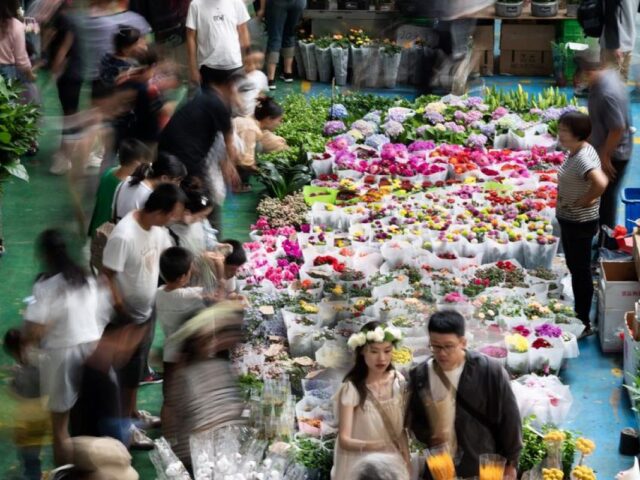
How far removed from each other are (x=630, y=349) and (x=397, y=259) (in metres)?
1.96

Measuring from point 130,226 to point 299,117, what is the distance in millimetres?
5295

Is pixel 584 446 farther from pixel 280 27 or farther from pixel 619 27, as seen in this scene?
pixel 280 27

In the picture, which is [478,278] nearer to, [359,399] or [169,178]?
[169,178]

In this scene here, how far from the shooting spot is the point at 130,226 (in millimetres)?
6707

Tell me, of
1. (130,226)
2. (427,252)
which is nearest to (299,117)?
(427,252)

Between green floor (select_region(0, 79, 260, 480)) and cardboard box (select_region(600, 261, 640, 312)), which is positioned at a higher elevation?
cardboard box (select_region(600, 261, 640, 312))

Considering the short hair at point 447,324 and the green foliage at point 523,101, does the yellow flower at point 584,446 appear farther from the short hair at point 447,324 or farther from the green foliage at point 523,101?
the green foliage at point 523,101

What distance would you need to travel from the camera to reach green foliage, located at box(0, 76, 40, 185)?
853 cm

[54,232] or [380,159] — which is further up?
[54,232]

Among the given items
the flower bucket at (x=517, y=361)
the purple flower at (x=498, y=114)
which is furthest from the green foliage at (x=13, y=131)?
the purple flower at (x=498, y=114)

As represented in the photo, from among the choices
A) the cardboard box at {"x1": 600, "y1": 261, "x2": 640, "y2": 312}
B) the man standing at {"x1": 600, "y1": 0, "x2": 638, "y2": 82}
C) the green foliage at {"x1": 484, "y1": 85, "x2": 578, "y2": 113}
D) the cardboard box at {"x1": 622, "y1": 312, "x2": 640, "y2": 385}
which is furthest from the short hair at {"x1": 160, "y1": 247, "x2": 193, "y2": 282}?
the man standing at {"x1": 600, "y1": 0, "x2": 638, "y2": 82}

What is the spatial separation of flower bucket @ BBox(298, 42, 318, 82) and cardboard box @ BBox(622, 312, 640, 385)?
25.1 ft

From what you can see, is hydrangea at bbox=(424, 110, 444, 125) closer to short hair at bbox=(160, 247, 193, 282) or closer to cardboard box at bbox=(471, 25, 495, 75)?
cardboard box at bbox=(471, 25, 495, 75)

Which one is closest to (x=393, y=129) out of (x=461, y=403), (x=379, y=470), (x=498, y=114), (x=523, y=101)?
(x=498, y=114)
